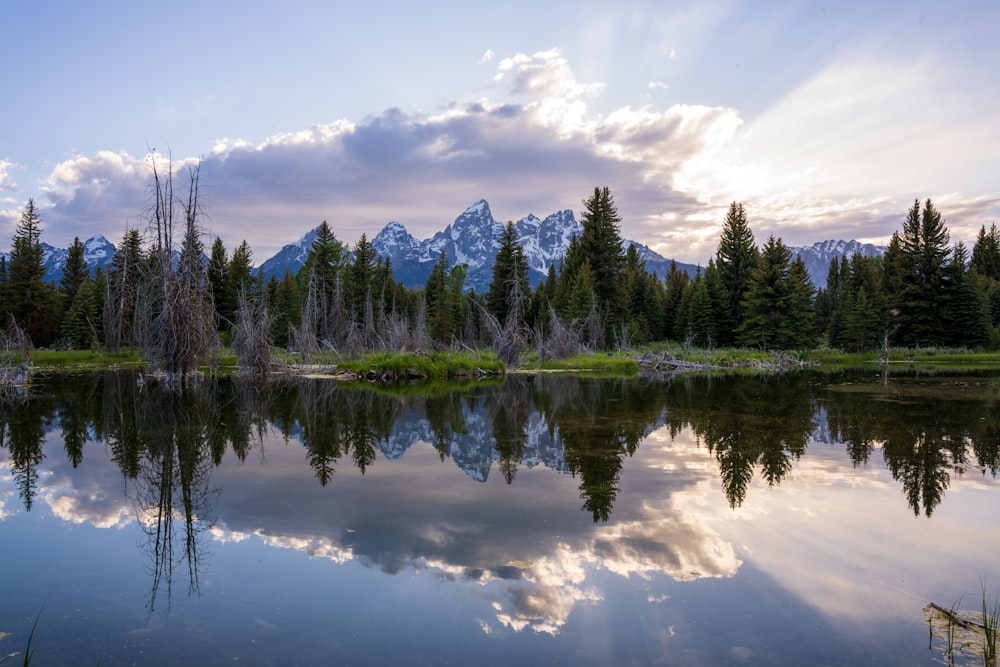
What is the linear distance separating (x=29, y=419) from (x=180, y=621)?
14430 mm

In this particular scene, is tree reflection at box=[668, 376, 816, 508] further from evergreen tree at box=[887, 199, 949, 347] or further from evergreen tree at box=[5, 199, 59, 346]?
evergreen tree at box=[5, 199, 59, 346]

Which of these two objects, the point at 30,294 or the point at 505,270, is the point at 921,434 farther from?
the point at 30,294

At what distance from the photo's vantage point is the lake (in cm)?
458

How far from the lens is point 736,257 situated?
6106 centimetres

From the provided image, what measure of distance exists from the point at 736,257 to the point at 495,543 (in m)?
60.1

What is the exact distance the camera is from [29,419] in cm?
1577

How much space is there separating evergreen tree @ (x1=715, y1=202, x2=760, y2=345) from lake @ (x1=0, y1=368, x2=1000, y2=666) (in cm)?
4692

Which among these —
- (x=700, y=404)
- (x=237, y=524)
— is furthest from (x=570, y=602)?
(x=700, y=404)

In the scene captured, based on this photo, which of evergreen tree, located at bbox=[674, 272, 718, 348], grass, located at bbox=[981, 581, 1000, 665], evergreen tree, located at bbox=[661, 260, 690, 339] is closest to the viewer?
grass, located at bbox=[981, 581, 1000, 665]

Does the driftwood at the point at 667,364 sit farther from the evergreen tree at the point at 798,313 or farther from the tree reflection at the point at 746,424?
the evergreen tree at the point at 798,313

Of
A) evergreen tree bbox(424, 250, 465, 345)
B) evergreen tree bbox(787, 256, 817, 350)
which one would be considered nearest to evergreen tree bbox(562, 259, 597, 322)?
evergreen tree bbox(787, 256, 817, 350)

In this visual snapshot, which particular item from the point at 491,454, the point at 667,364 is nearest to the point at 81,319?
the point at 667,364

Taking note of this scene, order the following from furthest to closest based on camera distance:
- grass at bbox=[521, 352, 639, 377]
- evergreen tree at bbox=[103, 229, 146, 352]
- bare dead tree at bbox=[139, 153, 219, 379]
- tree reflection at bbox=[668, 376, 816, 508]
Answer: evergreen tree at bbox=[103, 229, 146, 352], grass at bbox=[521, 352, 639, 377], bare dead tree at bbox=[139, 153, 219, 379], tree reflection at bbox=[668, 376, 816, 508]

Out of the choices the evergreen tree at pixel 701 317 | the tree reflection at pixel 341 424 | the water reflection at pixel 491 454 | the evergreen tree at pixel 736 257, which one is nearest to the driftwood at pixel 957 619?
the water reflection at pixel 491 454
